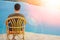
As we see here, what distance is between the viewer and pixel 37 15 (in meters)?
3.52

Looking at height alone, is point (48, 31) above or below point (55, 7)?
below

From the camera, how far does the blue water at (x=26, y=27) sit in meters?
3.44

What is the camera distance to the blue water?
344cm

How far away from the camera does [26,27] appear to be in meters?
3.45

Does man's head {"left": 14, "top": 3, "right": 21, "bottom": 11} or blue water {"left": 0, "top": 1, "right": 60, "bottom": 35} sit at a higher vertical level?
man's head {"left": 14, "top": 3, "right": 21, "bottom": 11}

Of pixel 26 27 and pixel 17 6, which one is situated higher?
pixel 17 6

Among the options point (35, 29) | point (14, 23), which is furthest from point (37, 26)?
point (14, 23)

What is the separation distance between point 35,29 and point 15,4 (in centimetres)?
65

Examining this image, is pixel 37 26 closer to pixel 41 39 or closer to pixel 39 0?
pixel 41 39

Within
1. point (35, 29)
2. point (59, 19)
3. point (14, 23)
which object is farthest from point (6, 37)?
point (59, 19)

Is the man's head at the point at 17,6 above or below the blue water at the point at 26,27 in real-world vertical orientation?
above

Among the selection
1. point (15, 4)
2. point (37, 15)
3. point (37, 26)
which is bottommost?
point (37, 26)

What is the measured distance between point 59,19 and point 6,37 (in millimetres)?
1145

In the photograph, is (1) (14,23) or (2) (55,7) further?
(2) (55,7)
